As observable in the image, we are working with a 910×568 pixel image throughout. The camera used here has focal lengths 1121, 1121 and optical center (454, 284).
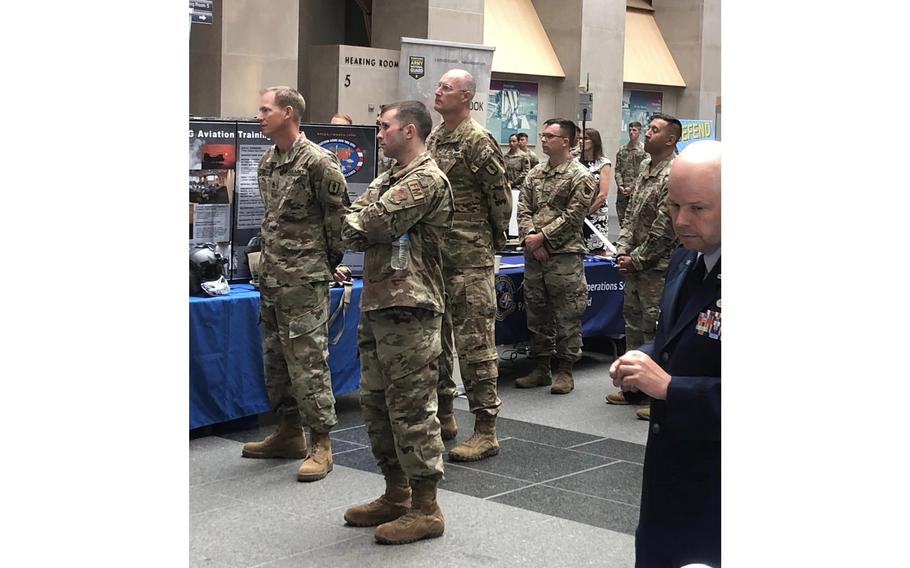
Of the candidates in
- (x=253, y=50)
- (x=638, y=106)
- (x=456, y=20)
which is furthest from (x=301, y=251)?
(x=638, y=106)

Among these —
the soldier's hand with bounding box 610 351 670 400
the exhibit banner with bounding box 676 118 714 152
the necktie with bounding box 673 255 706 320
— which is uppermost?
the exhibit banner with bounding box 676 118 714 152

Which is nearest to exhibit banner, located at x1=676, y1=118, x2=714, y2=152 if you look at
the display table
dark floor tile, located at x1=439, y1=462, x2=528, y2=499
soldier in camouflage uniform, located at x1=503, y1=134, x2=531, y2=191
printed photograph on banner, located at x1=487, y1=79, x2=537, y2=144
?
soldier in camouflage uniform, located at x1=503, y1=134, x2=531, y2=191

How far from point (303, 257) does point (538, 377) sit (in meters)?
3.19

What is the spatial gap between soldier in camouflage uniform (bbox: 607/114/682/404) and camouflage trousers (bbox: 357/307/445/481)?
2.99 metres

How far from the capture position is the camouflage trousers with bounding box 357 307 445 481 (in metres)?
4.63

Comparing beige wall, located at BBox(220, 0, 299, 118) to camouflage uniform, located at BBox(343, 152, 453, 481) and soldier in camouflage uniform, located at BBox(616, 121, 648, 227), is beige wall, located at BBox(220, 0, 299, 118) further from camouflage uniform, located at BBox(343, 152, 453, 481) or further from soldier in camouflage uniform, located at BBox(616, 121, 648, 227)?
camouflage uniform, located at BBox(343, 152, 453, 481)

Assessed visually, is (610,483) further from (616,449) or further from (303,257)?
(303,257)

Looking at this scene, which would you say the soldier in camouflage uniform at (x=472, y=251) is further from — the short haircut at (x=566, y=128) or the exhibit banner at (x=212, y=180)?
the short haircut at (x=566, y=128)

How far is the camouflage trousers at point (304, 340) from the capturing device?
574 centimetres

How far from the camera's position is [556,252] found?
8188 mm

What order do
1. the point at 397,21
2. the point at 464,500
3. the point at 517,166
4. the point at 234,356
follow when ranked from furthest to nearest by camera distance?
the point at 397,21
the point at 517,166
the point at 234,356
the point at 464,500

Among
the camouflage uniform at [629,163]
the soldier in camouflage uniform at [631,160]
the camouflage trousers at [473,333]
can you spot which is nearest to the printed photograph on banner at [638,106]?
the soldier in camouflage uniform at [631,160]

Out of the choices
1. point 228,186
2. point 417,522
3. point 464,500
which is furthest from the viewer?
point 228,186

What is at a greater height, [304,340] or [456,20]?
[456,20]
